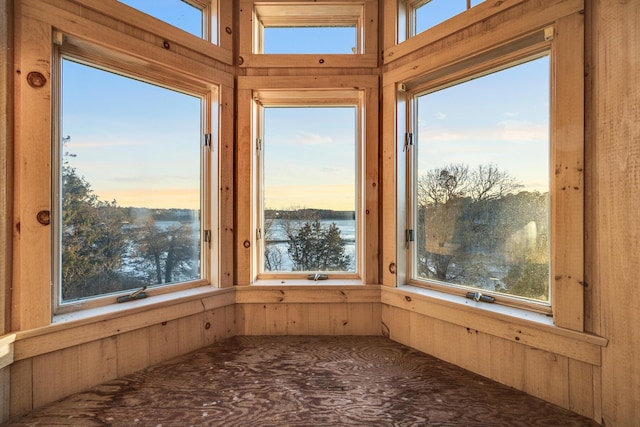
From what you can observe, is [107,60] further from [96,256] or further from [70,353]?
[70,353]

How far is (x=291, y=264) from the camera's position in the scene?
233 centimetres

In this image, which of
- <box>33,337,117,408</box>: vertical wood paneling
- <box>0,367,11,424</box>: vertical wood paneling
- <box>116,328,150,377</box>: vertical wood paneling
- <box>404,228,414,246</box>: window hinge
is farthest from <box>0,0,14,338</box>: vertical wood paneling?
<box>404,228,414,246</box>: window hinge

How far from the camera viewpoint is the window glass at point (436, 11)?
1842 mm

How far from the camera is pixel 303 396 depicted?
4.88ft

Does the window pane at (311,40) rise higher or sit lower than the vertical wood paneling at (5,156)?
higher

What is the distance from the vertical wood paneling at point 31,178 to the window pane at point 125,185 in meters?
0.15

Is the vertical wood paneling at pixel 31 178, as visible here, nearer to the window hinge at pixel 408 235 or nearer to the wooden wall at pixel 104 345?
the wooden wall at pixel 104 345

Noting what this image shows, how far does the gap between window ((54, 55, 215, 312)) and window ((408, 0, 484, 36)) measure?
1539 millimetres

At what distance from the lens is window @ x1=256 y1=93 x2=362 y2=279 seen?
2309mm

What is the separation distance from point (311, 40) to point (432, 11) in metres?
0.83

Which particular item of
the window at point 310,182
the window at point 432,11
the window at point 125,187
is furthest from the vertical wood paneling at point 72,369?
the window at point 432,11

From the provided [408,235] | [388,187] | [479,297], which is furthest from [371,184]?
[479,297]

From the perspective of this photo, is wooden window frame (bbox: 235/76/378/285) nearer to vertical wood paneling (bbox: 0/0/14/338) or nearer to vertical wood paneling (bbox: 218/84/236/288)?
vertical wood paneling (bbox: 218/84/236/288)

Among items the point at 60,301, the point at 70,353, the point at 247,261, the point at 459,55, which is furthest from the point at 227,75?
the point at 70,353
